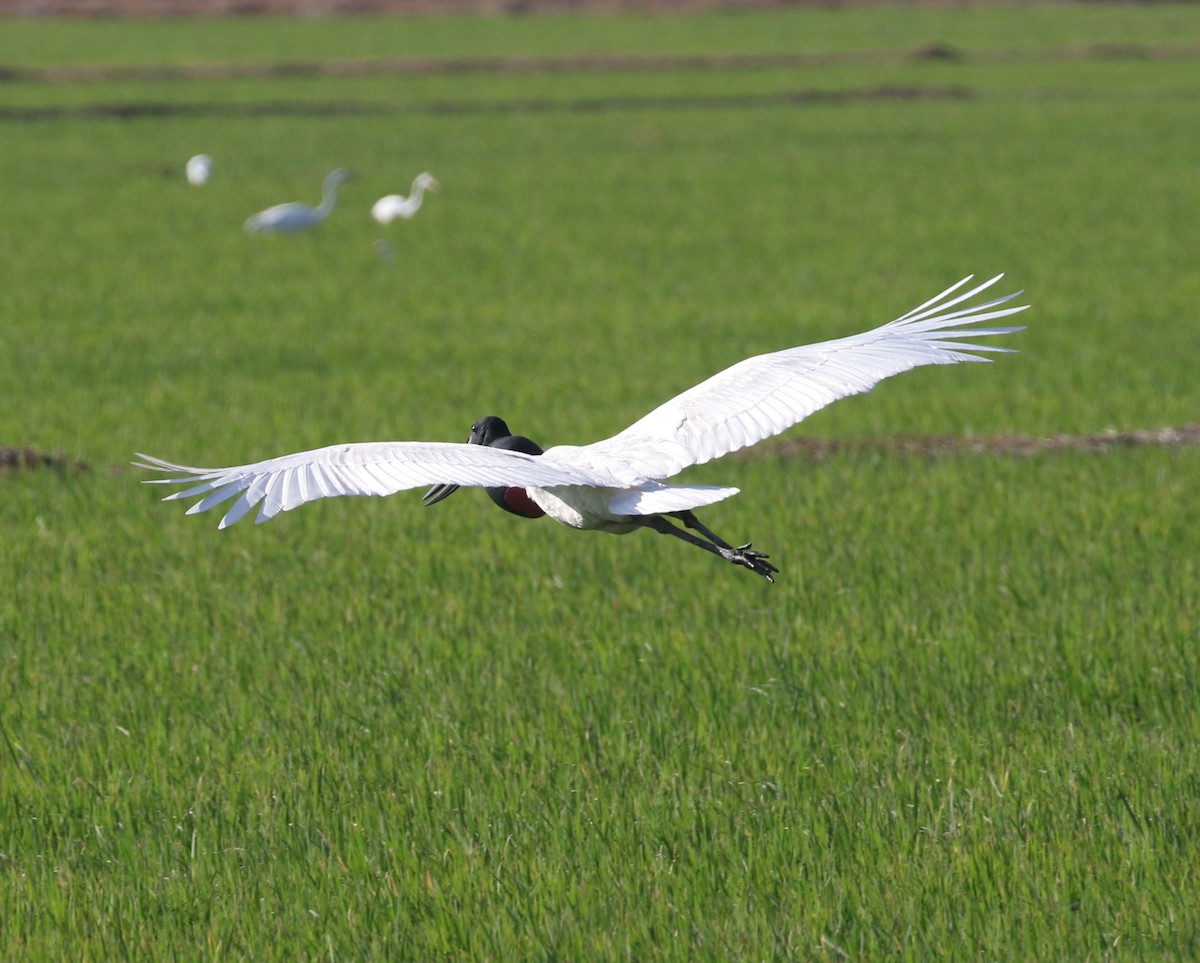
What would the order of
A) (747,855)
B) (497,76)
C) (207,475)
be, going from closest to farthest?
(207,475) < (747,855) < (497,76)

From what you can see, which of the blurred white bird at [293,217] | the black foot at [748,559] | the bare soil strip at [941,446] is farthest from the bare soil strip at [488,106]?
the black foot at [748,559]

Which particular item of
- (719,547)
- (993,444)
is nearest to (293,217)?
(993,444)

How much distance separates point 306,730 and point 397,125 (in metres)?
30.8

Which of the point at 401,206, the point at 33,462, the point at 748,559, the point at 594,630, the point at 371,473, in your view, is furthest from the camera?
the point at 401,206

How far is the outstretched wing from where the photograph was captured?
13.1ft

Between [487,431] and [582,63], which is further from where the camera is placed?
[582,63]

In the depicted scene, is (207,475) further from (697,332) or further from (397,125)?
(397,125)

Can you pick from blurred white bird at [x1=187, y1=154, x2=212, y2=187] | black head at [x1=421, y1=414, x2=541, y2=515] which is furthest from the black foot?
blurred white bird at [x1=187, y1=154, x2=212, y2=187]

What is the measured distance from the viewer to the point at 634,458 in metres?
4.55

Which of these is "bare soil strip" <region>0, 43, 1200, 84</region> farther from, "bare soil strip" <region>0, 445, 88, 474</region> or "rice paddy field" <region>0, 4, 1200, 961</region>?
"bare soil strip" <region>0, 445, 88, 474</region>

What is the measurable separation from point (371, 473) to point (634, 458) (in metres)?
0.71

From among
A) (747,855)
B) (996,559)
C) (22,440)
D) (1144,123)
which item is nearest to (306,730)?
(747,855)

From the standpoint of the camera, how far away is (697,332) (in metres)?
15.4

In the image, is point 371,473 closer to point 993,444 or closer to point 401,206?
point 993,444
